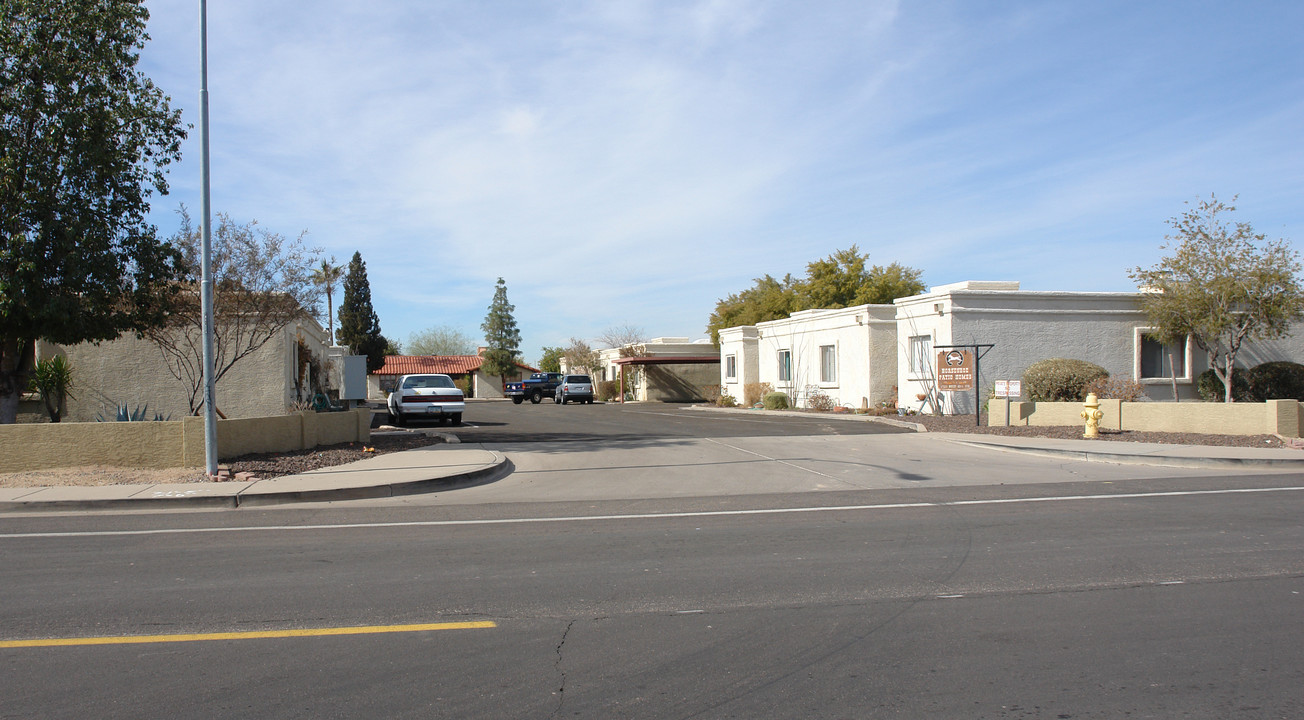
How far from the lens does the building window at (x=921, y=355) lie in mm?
26734

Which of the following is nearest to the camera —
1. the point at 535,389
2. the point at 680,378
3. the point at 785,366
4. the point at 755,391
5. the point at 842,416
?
the point at 842,416

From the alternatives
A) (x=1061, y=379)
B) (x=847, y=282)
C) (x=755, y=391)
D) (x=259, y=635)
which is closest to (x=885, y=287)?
(x=847, y=282)

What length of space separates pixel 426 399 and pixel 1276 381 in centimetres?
2500

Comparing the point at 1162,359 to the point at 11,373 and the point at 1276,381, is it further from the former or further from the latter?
the point at 11,373

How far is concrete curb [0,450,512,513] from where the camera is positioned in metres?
11.4

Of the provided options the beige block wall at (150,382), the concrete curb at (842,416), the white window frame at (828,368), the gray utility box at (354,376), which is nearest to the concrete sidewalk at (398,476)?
the concrete curb at (842,416)

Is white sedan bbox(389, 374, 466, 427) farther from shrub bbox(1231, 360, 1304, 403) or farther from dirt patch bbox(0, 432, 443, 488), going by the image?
shrub bbox(1231, 360, 1304, 403)

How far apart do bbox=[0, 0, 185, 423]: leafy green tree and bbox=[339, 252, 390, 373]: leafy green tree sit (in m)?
47.4

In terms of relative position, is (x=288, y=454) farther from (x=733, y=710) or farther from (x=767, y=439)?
(x=733, y=710)

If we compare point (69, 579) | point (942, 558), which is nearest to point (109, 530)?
point (69, 579)

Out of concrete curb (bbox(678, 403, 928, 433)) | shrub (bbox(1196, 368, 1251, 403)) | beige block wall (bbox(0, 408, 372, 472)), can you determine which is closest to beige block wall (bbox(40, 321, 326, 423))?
beige block wall (bbox(0, 408, 372, 472))

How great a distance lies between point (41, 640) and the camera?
5.67 meters

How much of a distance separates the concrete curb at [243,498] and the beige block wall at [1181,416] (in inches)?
593

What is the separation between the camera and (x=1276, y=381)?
25.3 m
